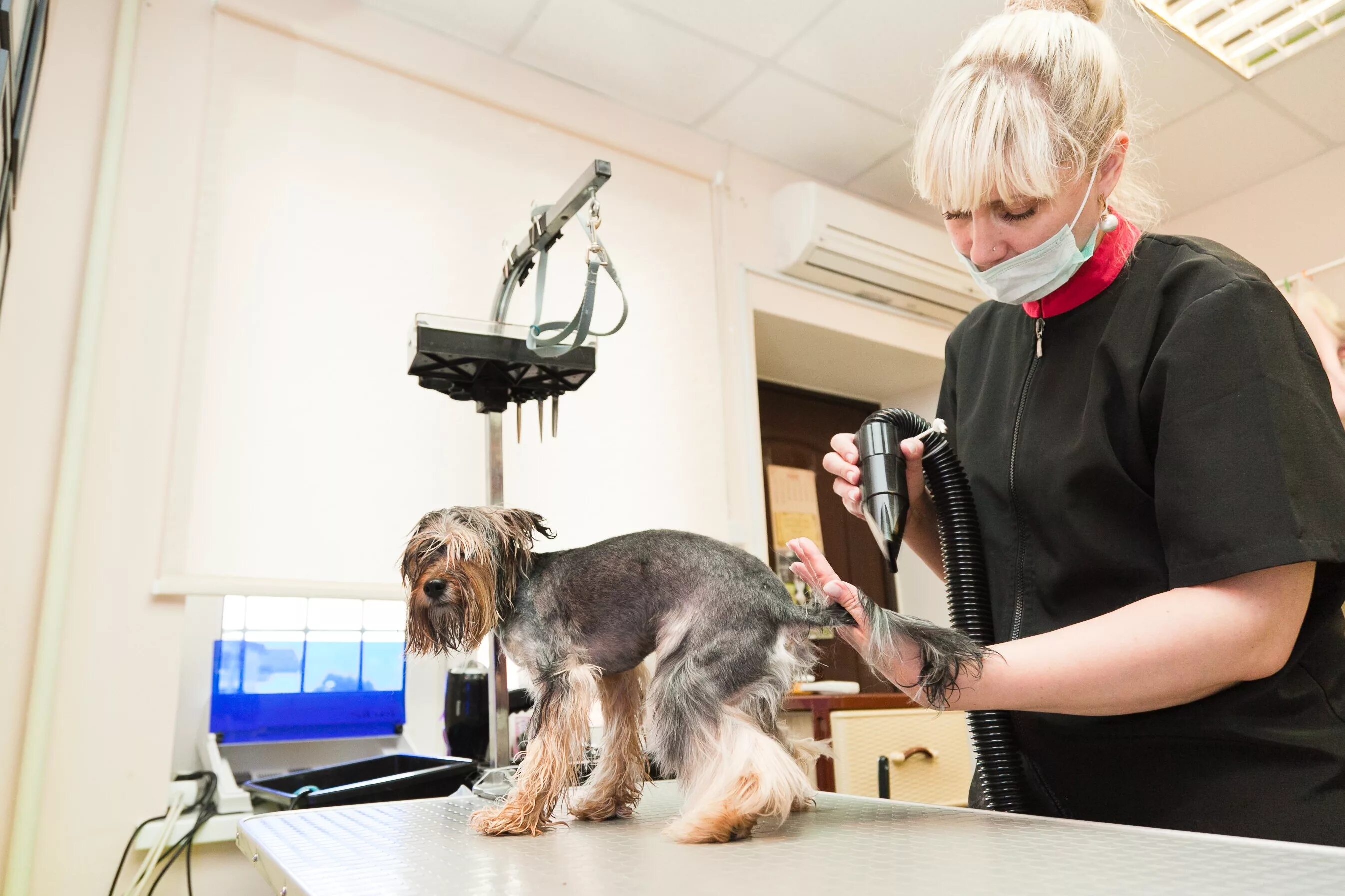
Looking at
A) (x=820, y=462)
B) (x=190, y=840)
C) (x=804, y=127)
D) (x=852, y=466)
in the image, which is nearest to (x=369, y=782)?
(x=190, y=840)

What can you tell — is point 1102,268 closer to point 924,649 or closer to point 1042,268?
point 1042,268

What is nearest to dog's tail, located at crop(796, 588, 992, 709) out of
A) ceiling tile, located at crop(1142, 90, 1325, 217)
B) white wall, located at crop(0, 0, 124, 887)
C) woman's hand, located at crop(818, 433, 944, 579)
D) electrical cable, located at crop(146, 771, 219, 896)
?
woman's hand, located at crop(818, 433, 944, 579)

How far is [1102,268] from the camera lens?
1.11m

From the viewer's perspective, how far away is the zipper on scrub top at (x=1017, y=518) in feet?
3.67

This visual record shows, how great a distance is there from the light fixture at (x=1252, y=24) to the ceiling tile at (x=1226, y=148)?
0.86 feet

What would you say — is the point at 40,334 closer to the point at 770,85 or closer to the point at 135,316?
the point at 135,316

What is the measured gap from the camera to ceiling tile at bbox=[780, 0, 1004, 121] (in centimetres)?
290

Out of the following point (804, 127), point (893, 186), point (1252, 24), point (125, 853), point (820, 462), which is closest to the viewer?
point (125, 853)

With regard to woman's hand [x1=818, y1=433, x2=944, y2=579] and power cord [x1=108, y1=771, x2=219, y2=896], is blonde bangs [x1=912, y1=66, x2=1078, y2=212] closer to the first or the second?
woman's hand [x1=818, y1=433, x2=944, y2=579]

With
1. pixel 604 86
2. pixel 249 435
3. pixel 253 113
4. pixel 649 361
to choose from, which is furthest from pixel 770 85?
pixel 249 435

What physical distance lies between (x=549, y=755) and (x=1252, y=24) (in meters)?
3.35

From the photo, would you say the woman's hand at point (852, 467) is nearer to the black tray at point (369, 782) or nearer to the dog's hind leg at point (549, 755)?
the dog's hind leg at point (549, 755)

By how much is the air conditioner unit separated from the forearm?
9.33ft

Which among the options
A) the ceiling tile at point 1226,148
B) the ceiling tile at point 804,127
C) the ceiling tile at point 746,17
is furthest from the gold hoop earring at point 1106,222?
the ceiling tile at point 1226,148
